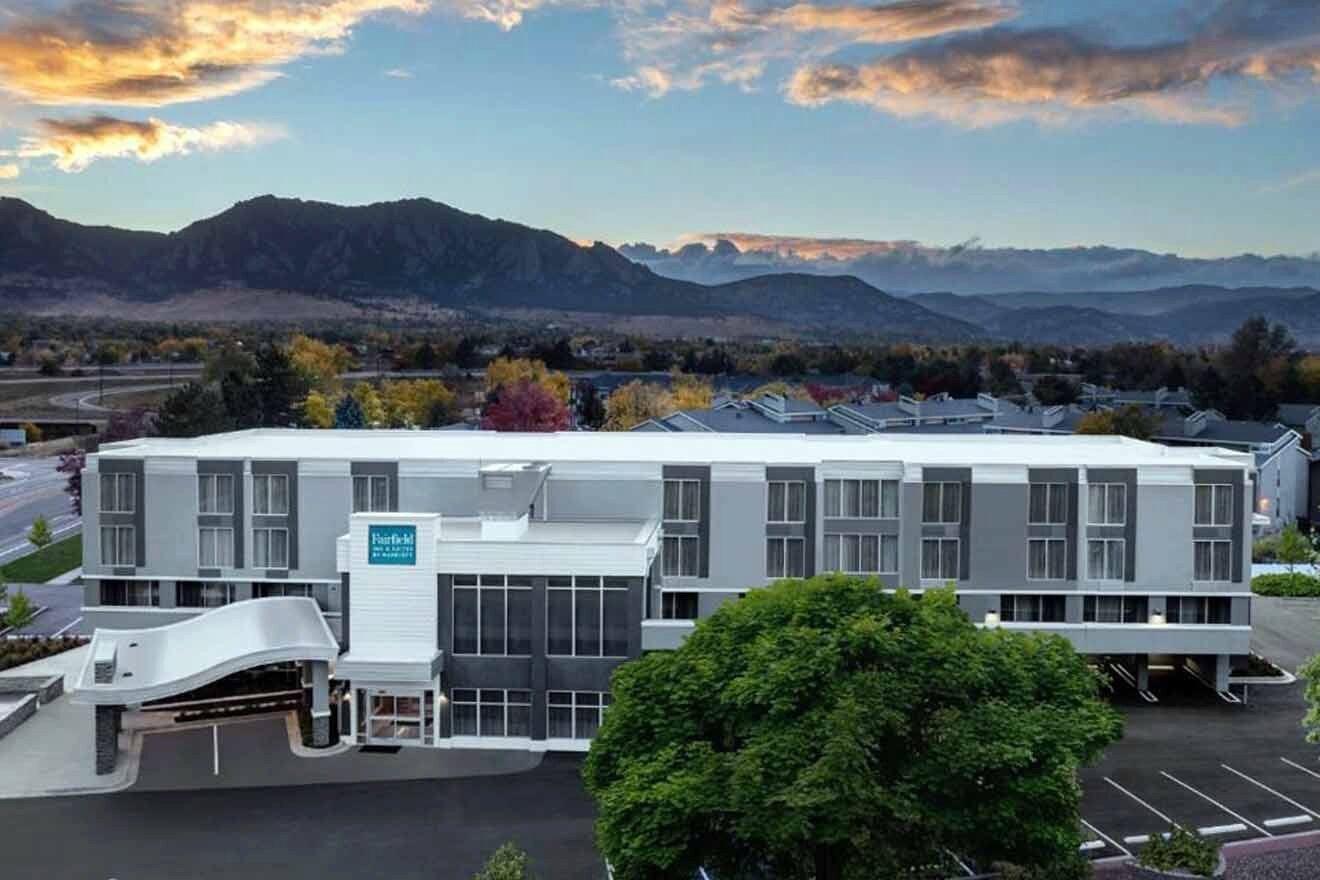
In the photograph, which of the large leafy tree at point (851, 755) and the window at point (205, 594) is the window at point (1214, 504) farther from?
the window at point (205, 594)

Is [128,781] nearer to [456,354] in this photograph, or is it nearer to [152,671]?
[152,671]

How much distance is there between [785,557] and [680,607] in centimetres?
378

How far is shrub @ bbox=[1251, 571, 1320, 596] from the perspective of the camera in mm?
54500

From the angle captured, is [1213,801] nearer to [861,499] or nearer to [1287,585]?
[861,499]

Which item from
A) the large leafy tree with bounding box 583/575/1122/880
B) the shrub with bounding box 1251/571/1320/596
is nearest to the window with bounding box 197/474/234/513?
the large leafy tree with bounding box 583/575/1122/880

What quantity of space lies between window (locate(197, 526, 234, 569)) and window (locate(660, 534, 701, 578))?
14.2 m

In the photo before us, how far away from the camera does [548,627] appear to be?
34.4m

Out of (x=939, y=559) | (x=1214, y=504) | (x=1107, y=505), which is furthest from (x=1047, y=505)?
(x=1214, y=504)

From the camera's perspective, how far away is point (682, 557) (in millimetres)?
38531

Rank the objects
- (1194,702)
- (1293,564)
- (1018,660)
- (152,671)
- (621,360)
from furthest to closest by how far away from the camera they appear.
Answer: (621,360)
(1293,564)
(1194,702)
(152,671)
(1018,660)

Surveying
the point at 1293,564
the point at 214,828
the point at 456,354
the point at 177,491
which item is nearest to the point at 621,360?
the point at 456,354

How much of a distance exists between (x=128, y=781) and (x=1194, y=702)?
31.6 metres

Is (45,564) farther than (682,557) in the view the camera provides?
Yes

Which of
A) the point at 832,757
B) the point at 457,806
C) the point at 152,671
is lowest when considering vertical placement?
the point at 457,806
